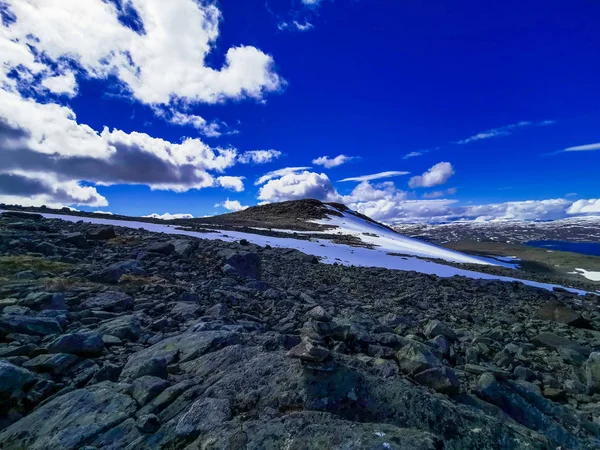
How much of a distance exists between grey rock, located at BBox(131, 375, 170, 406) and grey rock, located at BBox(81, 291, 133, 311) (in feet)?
12.8

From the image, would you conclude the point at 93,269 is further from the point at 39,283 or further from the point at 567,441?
the point at 567,441

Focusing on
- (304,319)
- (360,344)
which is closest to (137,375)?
(360,344)

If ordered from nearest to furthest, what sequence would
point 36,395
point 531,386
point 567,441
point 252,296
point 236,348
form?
point 36,395, point 567,441, point 236,348, point 531,386, point 252,296

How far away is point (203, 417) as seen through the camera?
3.43 meters

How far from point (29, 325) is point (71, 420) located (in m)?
3.06

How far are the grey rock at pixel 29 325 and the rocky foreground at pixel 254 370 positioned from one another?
30 mm

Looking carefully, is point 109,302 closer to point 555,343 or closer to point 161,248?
point 161,248

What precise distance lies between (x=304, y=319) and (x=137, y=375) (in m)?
4.14

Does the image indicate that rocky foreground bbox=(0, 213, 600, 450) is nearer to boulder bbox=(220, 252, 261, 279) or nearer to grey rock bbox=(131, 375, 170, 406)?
grey rock bbox=(131, 375, 170, 406)

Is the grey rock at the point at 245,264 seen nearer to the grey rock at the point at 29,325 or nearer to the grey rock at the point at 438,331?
the grey rock at the point at 29,325

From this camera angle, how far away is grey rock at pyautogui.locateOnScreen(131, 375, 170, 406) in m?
3.96

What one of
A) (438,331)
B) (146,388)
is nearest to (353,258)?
(438,331)

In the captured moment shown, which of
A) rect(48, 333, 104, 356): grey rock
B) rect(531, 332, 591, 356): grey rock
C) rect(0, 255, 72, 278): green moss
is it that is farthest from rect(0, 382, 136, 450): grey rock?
rect(531, 332, 591, 356): grey rock

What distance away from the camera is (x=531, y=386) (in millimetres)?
5711
